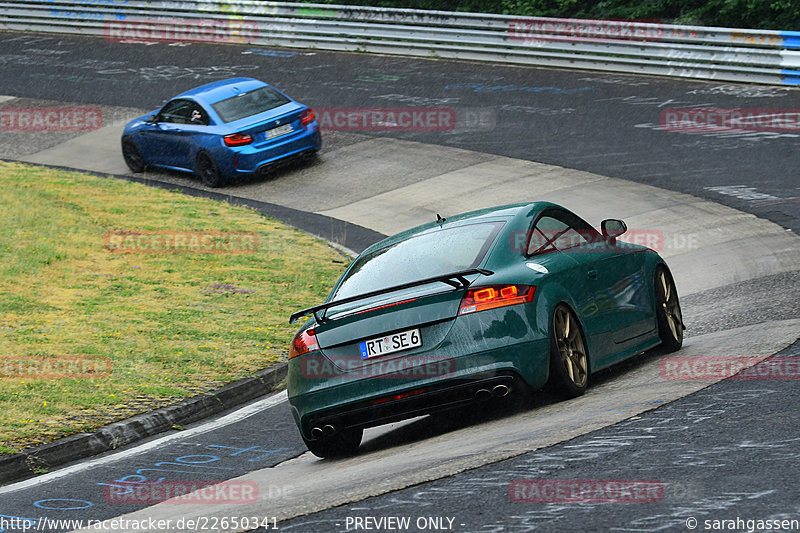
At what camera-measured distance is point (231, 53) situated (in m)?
31.7

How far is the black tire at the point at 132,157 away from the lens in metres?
22.6

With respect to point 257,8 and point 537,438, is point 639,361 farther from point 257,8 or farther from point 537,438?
point 257,8

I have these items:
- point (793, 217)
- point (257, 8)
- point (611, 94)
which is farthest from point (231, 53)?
point (793, 217)

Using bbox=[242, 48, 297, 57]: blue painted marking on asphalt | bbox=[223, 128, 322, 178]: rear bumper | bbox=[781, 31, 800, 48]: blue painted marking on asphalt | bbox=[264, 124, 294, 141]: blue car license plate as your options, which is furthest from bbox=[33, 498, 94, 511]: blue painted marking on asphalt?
bbox=[242, 48, 297, 57]: blue painted marking on asphalt

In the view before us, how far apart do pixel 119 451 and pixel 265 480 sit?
1.84 m

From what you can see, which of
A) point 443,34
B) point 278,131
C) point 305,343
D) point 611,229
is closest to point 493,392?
point 305,343

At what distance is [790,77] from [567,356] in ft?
52.3

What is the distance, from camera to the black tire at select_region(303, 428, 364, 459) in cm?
803

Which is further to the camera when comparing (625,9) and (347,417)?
(625,9)

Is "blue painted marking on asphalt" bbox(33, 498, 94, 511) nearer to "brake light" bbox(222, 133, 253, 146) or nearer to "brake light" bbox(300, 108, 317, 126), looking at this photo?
"brake light" bbox(222, 133, 253, 146)

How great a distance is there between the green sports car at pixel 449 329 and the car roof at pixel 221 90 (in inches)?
527

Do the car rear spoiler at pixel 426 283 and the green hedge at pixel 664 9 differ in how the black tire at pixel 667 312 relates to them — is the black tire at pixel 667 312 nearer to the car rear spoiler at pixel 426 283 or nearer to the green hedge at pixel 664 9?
the car rear spoiler at pixel 426 283

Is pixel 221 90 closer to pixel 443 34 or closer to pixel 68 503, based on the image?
pixel 443 34

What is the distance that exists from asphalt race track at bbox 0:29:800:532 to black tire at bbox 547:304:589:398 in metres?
0.18
